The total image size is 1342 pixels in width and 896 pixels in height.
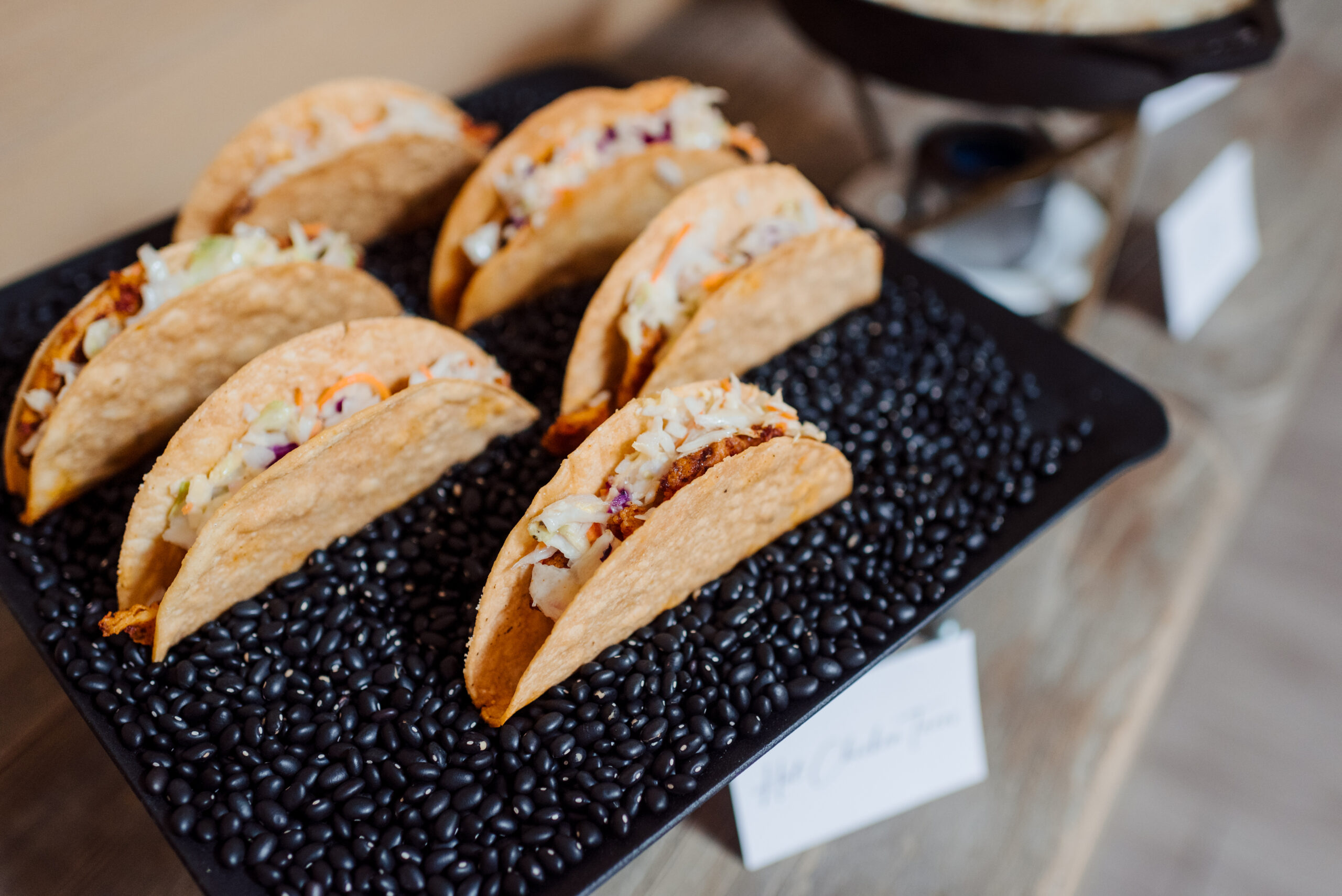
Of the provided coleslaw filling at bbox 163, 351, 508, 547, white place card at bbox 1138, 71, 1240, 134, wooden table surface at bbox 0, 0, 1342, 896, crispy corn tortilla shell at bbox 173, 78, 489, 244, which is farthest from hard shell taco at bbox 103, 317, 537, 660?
white place card at bbox 1138, 71, 1240, 134

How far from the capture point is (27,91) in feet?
6.08

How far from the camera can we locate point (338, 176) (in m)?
1.73

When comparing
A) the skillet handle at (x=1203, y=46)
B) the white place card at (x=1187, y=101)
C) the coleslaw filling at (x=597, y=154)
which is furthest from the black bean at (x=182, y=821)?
the white place card at (x=1187, y=101)

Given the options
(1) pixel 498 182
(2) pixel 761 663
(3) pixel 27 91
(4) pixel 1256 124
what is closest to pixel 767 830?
(2) pixel 761 663

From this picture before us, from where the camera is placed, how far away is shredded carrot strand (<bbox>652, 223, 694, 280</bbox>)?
1.56 metres

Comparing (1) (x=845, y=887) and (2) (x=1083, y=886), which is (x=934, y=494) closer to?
(1) (x=845, y=887)

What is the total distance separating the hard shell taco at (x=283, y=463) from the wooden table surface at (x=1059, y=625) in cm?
37

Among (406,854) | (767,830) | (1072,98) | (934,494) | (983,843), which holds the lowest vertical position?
(983,843)

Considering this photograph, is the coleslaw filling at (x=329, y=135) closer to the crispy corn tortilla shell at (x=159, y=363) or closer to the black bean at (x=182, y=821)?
the crispy corn tortilla shell at (x=159, y=363)

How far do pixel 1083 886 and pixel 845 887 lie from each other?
932 millimetres

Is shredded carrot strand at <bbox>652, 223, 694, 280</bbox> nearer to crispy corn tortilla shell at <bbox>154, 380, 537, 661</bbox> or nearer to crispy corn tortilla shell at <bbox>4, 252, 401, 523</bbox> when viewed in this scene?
crispy corn tortilla shell at <bbox>154, 380, 537, 661</bbox>

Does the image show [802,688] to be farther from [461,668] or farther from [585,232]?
[585,232]

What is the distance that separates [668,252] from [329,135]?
733 millimetres

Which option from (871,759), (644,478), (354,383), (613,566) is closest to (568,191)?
(354,383)
